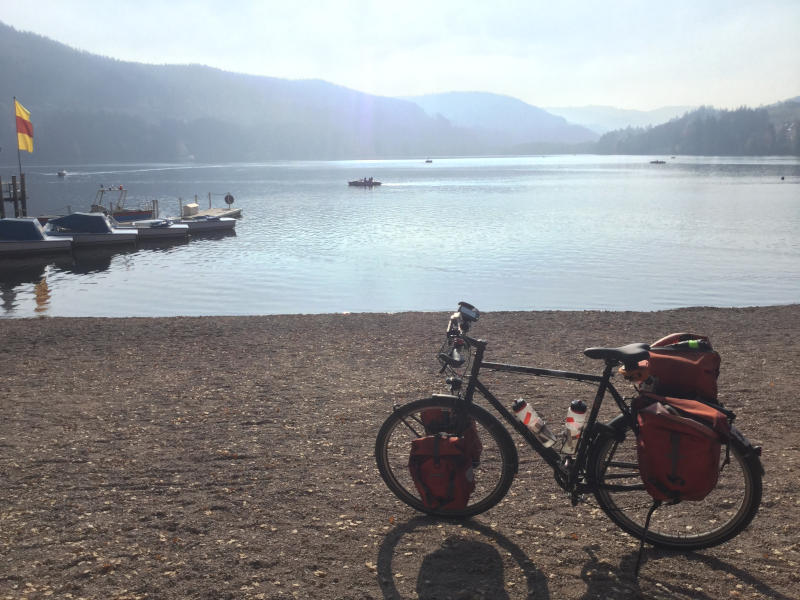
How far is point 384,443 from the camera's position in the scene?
485 centimetres

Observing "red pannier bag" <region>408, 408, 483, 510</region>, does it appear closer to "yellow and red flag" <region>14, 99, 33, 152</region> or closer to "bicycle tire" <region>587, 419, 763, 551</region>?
"bicycle tire" <region>587, 419, 763, 551</region>

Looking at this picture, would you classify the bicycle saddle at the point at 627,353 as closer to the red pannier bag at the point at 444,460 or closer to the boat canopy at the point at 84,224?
the red pannier bag at the point at 444,460

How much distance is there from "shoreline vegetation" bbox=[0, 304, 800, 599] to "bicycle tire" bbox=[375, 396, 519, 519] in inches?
5.8

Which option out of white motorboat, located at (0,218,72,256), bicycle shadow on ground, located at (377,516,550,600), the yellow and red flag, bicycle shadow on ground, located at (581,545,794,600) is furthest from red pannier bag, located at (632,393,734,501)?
the yellow and red flag

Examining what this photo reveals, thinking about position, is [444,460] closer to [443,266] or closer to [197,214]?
[443,266]

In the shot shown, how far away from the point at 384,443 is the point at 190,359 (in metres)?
6.49

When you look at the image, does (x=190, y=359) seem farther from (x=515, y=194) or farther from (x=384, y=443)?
(x=515, y=194)

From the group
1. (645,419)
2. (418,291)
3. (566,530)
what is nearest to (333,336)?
(566,530)

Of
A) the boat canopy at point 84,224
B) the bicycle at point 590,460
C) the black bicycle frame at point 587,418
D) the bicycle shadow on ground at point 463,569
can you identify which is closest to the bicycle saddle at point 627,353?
the bicycle at point 590,460

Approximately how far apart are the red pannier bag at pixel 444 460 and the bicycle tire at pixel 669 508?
79 centimetres

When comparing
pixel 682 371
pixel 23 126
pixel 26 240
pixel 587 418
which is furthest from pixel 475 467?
pixel 23 126

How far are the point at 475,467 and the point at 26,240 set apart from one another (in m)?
40.3

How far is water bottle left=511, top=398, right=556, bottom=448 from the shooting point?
4.45m

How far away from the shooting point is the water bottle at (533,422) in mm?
4445
